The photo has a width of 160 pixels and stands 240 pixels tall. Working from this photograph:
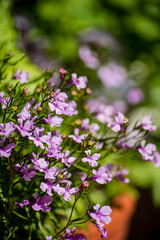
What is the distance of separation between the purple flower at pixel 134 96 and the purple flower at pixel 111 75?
155 mm

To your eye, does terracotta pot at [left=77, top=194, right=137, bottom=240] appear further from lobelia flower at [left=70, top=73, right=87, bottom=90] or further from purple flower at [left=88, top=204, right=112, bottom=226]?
lobelia flower at [left=70, top=73, right=87, bottom=90]

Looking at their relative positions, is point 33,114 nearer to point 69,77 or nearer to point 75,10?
point 69,77

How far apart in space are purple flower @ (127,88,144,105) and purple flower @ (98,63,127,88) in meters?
0.16

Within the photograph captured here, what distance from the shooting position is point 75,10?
192 centimetres

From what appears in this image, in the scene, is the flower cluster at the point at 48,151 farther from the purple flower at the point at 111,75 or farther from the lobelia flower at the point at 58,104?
the purple flower at the point at 111,75

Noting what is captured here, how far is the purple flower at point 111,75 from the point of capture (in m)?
1.65

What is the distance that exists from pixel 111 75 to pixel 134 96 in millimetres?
305

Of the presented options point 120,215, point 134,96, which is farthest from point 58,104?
point 134,96

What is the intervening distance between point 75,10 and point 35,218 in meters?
1.54

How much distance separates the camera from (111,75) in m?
1.71

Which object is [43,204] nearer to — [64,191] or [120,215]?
[64,191]

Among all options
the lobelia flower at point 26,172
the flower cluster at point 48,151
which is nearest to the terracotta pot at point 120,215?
the flower cluster at point 48,151

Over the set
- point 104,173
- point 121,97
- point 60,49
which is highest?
point 104,173

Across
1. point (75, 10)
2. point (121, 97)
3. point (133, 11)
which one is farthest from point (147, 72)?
point (75, 10)
